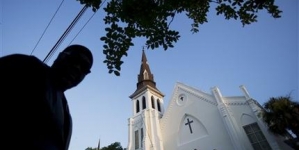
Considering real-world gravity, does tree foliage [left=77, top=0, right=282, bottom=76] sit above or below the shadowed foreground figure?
above

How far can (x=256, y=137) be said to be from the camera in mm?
17719

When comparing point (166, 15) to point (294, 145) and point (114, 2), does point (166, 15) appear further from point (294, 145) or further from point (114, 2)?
point (294, 145)

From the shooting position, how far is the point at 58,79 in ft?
4.25

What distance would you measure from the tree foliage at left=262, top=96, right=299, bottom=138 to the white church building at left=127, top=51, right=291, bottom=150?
6.17 feet

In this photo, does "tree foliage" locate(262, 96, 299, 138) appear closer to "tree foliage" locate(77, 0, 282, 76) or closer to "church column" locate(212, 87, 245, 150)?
"church column" locate(212, 87, 245, 150)

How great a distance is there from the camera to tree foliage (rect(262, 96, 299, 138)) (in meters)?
14.5

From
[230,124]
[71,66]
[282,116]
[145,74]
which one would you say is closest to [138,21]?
[71,66]

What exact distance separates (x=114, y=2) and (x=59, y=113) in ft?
6.84

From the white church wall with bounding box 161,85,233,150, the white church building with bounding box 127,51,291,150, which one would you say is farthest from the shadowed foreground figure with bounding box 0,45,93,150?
the white church wall with bounding box 161,85,233,150

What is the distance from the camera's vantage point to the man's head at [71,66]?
1.33 m

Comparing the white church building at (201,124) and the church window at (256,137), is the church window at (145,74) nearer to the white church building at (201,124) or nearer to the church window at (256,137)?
the white church building at (201,124)

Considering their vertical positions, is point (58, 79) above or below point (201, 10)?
below

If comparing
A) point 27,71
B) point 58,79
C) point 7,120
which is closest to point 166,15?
point 58,79

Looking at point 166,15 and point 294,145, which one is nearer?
point 166,15
